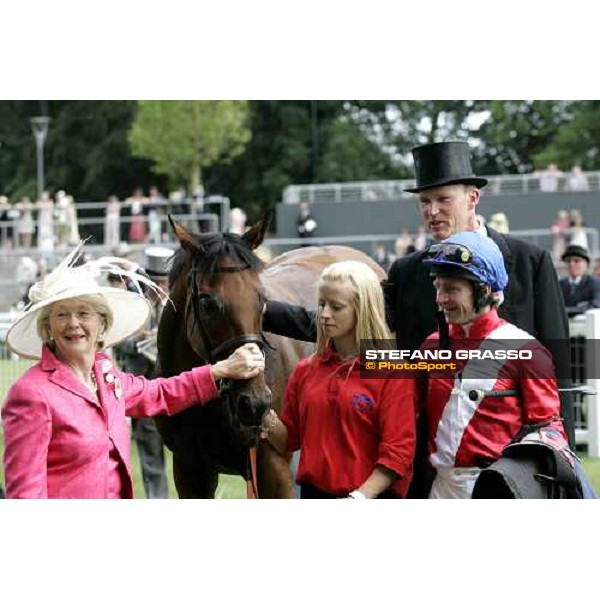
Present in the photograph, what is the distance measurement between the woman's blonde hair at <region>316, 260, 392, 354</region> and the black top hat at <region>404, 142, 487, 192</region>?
597mm

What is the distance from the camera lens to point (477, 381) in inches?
184

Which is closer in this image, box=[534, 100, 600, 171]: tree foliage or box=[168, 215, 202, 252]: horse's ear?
box=[168, 215, 202, 252]: horse's ear

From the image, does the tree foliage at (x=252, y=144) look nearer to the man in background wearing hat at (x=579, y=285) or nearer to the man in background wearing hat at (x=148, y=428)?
the man in background wearing hat at (x=579, y=285)

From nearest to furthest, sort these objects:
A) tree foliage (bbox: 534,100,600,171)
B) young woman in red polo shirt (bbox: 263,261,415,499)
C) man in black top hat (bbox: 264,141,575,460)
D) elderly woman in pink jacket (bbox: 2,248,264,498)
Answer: elderly woman in pink jacket (bbox: 2,248,264,498), young woman in red polo shirt (bbox: 263,261,415,499), man in black top hat (bbox: 264,141,575,460), tree foliage (bbox: 534,100,600,171)

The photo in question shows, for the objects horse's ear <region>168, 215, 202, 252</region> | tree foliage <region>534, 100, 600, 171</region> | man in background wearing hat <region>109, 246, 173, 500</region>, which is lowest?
man in background wearing hat <region>109, 246, 173, 500</region>

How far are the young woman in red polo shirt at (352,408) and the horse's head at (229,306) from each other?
0.25m

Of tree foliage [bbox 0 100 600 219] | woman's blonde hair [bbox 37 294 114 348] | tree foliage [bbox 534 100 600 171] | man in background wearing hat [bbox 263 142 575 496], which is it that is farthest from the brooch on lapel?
tree foliage [bbox 534 100 600 171]

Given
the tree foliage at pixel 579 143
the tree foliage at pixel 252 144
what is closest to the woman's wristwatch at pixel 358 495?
the tree foliage at pixel 252 144

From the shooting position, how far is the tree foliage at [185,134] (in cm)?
3150

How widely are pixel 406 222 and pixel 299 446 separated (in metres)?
20.4

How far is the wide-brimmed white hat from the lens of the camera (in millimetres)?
4625

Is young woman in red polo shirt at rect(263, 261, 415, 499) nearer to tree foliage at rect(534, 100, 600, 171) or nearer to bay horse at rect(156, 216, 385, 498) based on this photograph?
bay horse at rect(156, 216, 385, 498)
